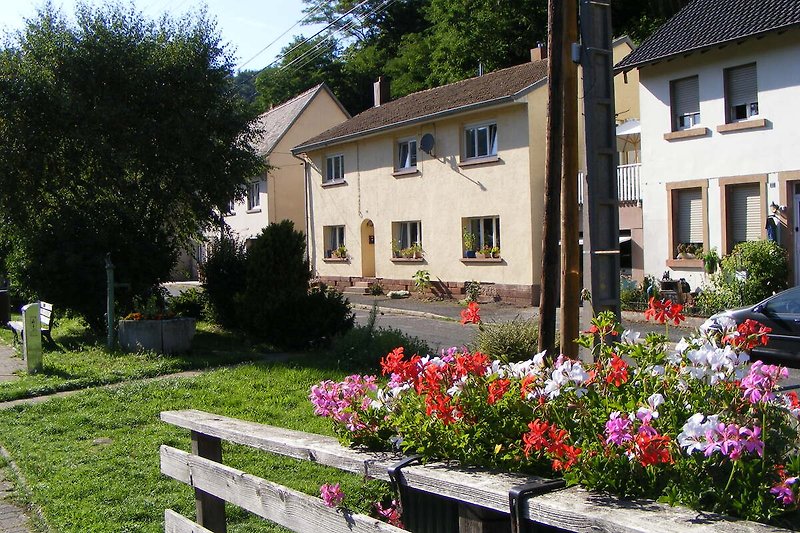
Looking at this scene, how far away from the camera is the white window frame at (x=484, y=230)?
83.8 feet

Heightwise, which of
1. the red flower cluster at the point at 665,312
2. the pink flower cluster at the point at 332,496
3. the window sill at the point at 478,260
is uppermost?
the window sill at the point at 478,260

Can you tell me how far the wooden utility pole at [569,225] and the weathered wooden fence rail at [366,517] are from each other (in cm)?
367

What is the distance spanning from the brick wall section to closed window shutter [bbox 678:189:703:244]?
4.36 meters

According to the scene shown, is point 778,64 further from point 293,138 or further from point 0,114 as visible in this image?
point 293,138

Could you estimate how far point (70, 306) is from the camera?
1639 centimetres

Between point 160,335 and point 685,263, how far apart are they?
12.9 m

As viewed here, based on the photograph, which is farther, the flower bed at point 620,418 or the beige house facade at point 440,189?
the beige house facade at point 440,189

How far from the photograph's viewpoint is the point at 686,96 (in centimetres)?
2086

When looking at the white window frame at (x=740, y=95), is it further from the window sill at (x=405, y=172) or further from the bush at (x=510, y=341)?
the window sill at (x=405, y=172)

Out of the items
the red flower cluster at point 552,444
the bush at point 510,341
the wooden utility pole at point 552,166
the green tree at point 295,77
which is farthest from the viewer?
the green tree at point 295,77

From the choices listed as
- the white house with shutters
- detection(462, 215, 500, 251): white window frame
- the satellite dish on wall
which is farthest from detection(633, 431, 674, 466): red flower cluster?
the satellite dish on wall

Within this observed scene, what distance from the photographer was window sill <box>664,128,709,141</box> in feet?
66.1

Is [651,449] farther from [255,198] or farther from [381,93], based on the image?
[255,198]

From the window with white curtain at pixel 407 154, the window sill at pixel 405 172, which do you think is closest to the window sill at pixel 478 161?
the window sill at pixel 405 172
